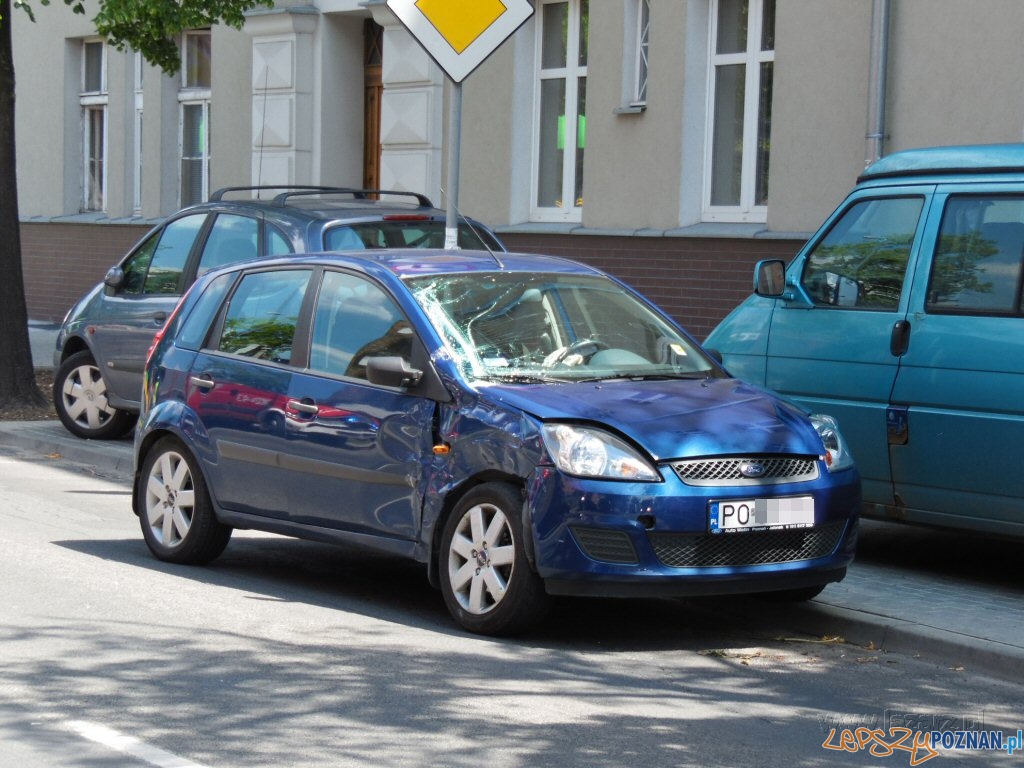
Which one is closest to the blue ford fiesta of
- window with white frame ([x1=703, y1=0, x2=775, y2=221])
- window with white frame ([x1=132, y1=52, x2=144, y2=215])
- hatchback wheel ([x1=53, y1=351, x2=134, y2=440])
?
hatchback wheel ([x1=53, y1=351, x2=134, y2=440])

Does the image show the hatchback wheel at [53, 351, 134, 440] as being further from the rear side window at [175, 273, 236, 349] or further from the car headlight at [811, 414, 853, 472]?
the car headlight at [811, 414, 853, 472]

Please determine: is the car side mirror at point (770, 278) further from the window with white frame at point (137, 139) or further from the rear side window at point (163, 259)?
the window with white frame at point (137, 139)

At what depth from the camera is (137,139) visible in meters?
23.4

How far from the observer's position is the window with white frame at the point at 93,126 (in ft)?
79.4

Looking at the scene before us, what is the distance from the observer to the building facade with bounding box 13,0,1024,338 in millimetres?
13328

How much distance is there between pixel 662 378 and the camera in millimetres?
7445

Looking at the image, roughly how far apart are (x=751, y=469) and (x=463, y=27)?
3.74 meters

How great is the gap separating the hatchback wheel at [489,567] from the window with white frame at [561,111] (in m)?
9.99

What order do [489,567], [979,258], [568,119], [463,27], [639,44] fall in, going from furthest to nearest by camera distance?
[568,119]
[639,44]
[463,27]
[979,258]
[489,567]

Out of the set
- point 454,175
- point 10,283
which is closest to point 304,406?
point 454,175

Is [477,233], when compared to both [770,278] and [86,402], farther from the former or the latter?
[86,402]

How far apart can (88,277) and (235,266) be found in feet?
50.4

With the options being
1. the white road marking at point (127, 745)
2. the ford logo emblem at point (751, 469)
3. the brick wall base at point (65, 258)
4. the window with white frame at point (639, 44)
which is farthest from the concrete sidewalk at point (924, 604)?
the brick wall base at point (65, 258)

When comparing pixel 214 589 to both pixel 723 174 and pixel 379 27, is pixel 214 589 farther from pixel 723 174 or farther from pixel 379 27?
pixel 379 27
